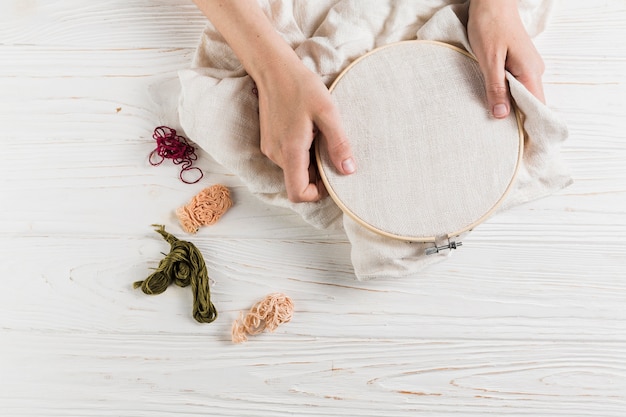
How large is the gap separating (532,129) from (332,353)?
0.51 metres

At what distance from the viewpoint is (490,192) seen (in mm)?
808

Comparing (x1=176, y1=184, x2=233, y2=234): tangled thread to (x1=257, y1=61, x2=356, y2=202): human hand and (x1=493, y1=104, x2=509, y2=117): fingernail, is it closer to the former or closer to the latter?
(x1=257, y1=61, x2=356, y2=202): human hand

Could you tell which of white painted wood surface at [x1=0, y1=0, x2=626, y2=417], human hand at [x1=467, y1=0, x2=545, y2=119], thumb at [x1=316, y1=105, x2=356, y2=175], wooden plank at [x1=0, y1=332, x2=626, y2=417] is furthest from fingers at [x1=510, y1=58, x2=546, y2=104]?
wooden plank at [x1=0, y1=332, x2=626, y2=417]

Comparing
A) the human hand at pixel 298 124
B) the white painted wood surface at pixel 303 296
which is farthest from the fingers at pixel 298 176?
the white painted wood surface at pixel 303 296

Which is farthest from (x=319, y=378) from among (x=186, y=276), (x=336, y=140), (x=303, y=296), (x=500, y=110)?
(x=500, y=110)

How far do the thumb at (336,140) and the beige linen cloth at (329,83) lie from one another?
11 cm

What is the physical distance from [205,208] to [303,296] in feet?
0.79

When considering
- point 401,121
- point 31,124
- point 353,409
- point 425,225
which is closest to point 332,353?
point 353,409

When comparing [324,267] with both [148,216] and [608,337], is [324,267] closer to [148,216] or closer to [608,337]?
[148,216]

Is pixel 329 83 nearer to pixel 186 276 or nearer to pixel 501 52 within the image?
pixel 501 52

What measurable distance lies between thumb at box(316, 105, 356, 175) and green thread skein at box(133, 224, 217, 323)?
325 mm

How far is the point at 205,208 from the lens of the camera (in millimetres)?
947

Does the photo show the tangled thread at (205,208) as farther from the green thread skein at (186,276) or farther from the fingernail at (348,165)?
the fingernail at (348,165)

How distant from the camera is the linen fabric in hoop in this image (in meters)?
0.81
